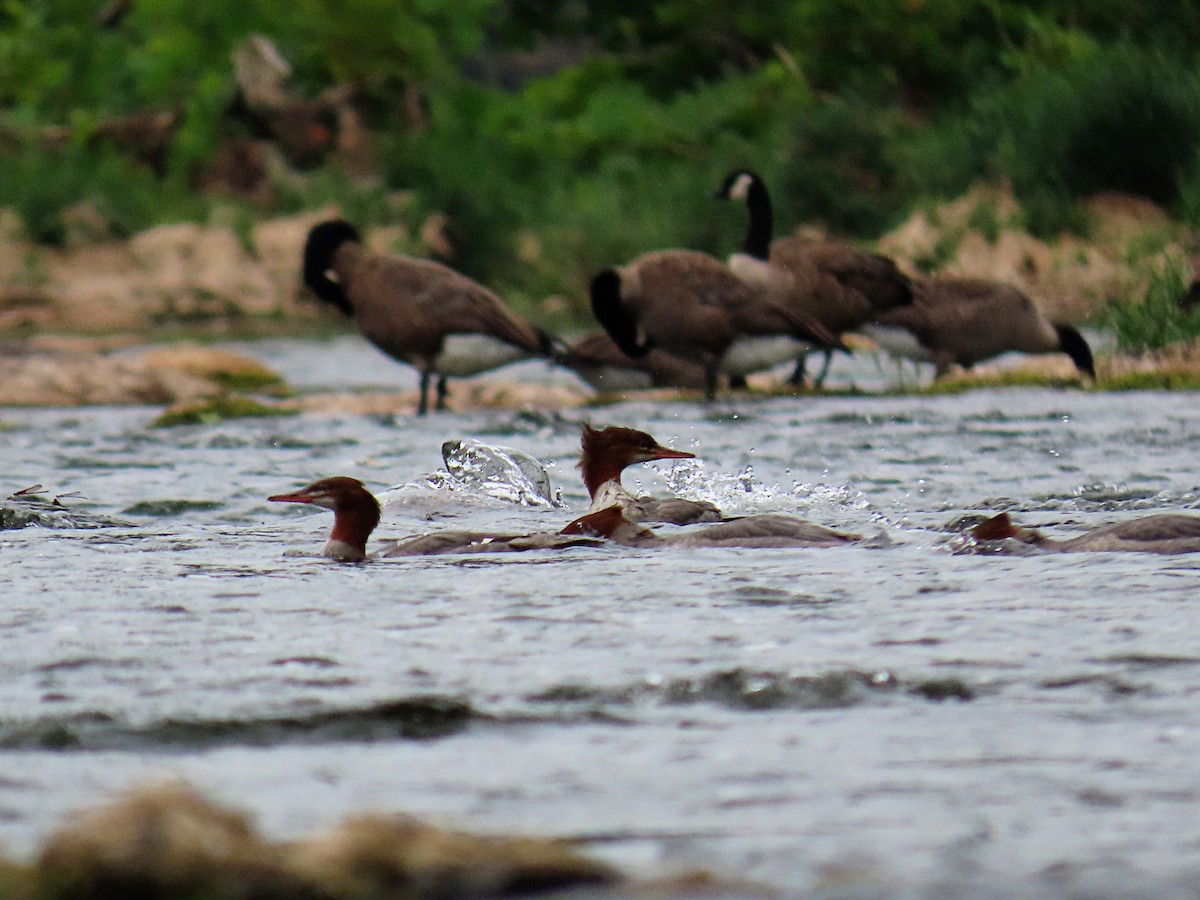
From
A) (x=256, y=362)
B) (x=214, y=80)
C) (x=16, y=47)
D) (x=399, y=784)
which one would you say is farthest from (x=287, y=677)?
(x=16, y=47)

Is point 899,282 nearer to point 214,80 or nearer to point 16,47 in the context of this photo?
point 214,80

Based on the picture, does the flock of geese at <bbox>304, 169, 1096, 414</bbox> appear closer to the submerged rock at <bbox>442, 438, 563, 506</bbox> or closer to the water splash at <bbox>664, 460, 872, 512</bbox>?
the water splash at <bbox>664, 460, 872, 512</bbox>

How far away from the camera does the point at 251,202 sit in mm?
32344

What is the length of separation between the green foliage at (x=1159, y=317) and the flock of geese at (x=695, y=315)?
49 cm

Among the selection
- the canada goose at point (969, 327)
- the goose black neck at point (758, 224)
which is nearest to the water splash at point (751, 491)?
the canada goose at point (969, 327)

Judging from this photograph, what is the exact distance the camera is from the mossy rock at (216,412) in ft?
49.2

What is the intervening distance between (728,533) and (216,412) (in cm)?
764

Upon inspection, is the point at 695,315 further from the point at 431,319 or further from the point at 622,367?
the point at 431,319

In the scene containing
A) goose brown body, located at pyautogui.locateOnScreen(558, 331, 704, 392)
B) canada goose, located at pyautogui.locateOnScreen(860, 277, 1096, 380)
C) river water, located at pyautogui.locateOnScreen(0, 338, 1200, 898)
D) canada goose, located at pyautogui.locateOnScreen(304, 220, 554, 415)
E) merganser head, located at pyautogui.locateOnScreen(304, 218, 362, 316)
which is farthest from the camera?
canada goose, located at pyautogui.locateOnScreen(860, 277, 1096, 380)

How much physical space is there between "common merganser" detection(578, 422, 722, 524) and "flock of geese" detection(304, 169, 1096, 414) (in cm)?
608

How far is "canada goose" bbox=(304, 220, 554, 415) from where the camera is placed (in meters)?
15.2

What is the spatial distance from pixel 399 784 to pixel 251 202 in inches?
1120

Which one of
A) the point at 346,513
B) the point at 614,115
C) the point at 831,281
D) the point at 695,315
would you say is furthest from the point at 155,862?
the point at 614,115

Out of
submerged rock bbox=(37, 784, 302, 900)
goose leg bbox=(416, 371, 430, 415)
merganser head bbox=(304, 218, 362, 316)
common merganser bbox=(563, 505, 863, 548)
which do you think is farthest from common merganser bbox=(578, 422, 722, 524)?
merganser head bbox=(304, 218, 362, 316)
